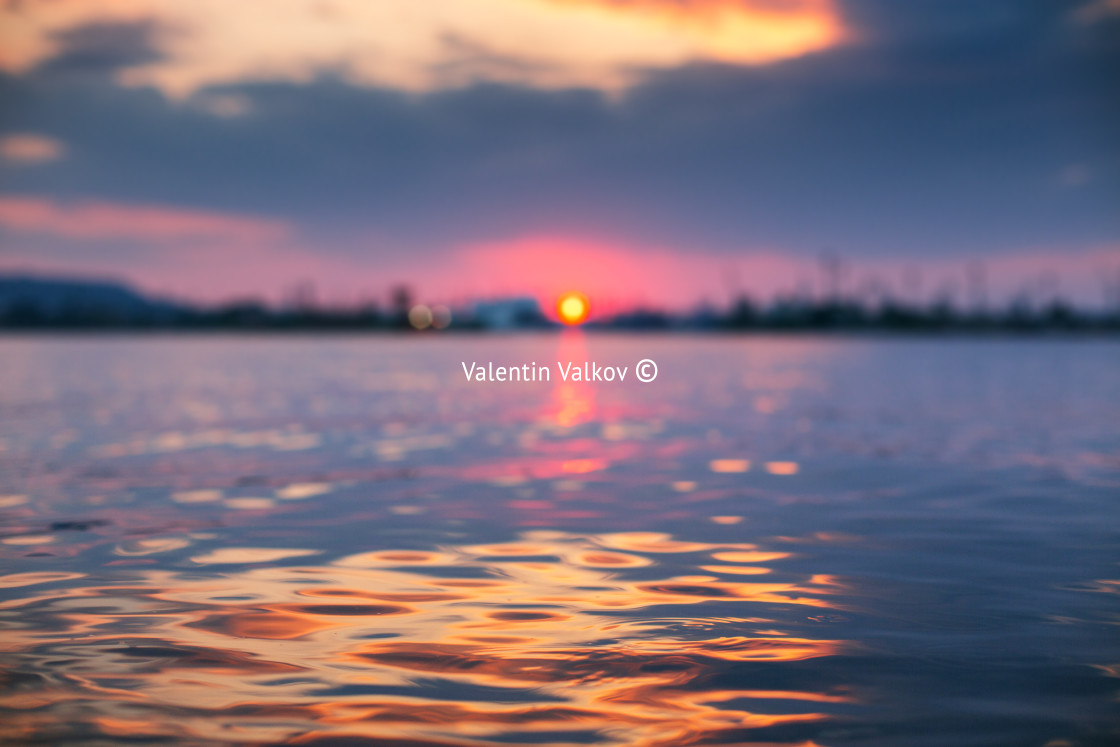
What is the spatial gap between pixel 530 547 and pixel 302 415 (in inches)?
914

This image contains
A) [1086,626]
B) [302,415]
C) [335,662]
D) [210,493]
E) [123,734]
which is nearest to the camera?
[123,734]

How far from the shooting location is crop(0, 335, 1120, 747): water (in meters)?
6.71

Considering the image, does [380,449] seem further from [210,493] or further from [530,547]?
[530,547]

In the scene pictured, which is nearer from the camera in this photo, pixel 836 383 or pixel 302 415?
pixel 302 415

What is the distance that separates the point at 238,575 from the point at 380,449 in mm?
13138

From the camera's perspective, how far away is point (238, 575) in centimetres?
1085

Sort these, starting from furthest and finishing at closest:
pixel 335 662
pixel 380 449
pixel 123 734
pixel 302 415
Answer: pixel 302 415 → pixel 380 449 → pixel 335 662 → pixel 123 734

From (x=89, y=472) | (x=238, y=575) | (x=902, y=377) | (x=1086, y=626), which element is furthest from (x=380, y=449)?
(x=902, y=377)

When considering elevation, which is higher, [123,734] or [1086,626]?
[123,734]

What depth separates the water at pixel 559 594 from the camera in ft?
22.0

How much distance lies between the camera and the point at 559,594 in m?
10.1

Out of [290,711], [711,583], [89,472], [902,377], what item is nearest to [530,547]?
[711,583]

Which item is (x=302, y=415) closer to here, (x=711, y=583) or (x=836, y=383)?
(x=711, y=583)

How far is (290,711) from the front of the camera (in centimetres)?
671
